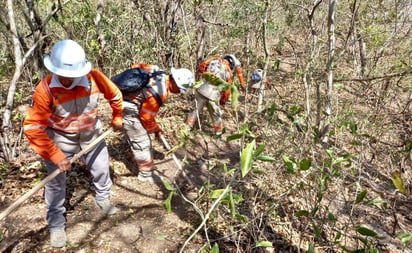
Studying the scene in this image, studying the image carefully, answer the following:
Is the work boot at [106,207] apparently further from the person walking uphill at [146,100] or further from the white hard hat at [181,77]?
the white hard hat at [181,77]

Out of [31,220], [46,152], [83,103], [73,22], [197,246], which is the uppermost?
[73,22]

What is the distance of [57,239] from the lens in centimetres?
271

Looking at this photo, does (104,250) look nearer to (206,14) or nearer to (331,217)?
(331,217)

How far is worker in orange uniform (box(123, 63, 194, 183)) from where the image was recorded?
3.30 metres

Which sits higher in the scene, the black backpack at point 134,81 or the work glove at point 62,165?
the black backpack at point 134,81

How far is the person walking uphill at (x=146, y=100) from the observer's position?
329 cm

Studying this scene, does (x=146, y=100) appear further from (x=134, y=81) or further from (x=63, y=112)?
(x=63, y=112)

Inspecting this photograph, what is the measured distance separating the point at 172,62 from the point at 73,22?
1.70 m

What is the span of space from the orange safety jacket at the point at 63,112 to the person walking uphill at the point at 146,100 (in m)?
0.45

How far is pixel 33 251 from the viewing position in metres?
2.70

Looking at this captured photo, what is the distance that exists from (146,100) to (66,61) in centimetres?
111

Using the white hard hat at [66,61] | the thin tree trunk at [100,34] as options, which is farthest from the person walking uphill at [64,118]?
the thin tree trunk at [100,34]

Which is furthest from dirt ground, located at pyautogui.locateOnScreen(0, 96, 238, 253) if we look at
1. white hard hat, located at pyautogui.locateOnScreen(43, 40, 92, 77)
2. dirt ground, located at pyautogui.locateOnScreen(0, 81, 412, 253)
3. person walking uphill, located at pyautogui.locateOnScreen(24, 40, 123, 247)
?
white hard hat, located at pyautogui.locateOnScreen(43, 40, 92, 77)

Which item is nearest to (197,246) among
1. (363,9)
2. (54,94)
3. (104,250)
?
(104,250)
